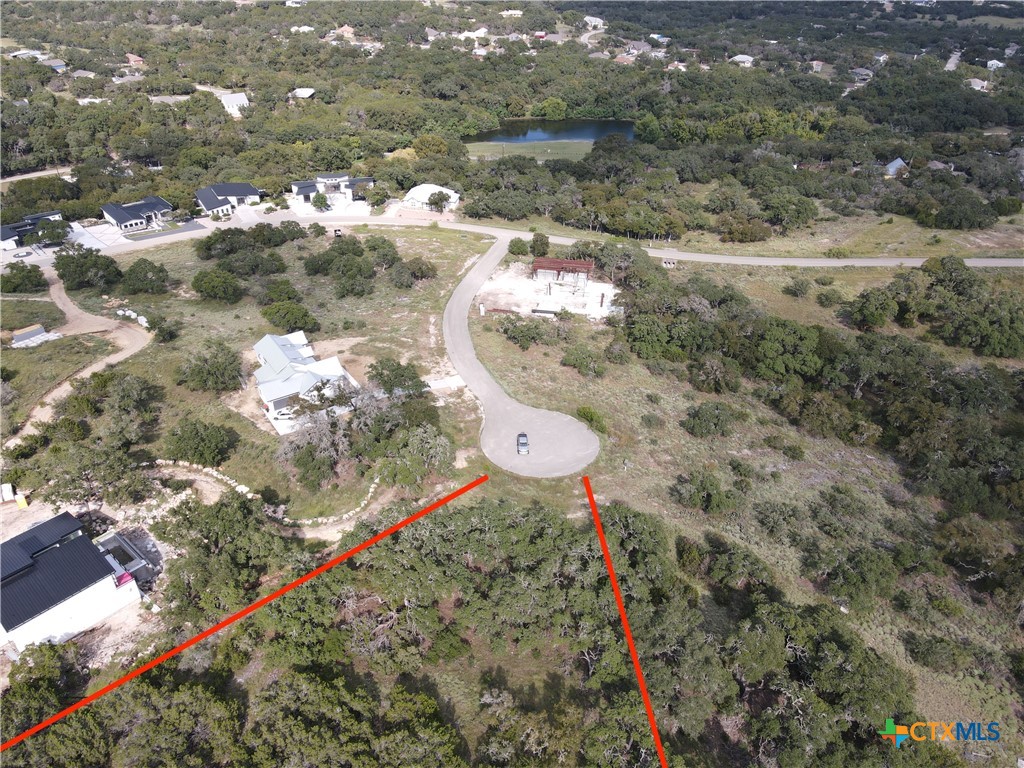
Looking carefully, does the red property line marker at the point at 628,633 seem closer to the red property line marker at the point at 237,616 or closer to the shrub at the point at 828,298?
the red property line marker at the point at 237,616

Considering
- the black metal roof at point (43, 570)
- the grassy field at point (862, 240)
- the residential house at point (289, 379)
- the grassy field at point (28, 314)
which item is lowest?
the grassy field at point (862, 240)

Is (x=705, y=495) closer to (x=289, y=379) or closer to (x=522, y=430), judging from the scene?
(x=522, y=430)

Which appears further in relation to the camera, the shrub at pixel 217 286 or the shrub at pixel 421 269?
the shrub at pixel 421 269

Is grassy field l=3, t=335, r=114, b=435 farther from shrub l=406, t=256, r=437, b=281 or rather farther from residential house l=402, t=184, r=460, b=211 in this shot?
residential house l=402, t=184, r=460, b=211

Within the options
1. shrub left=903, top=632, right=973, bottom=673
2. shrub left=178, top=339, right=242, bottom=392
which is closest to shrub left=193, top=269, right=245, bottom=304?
shrub left=178, top=339, right=242, bottom=392

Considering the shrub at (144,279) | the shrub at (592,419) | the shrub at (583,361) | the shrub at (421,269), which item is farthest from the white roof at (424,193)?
the shrub at (592,419)

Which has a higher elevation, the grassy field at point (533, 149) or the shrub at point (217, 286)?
the shrub at point (217, 286)

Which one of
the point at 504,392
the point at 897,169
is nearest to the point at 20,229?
the point at 504,392
